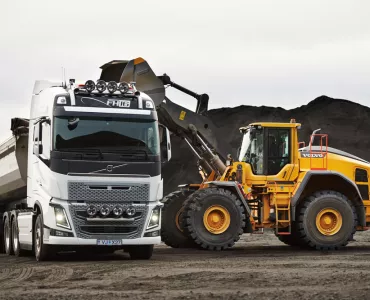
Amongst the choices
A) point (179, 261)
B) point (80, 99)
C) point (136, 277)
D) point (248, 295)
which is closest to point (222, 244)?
point (179, 261)

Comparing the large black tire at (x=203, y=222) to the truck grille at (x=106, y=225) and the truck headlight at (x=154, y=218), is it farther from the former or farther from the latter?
the truck grille at (x=106, y=225)

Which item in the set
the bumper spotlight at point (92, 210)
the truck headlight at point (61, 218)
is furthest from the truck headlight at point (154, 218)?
the truck headlight at point (61, 218)

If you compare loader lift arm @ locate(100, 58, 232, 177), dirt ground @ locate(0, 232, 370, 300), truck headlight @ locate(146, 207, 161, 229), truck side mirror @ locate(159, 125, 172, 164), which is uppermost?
loader lift arm @ locate(100, 58, 232, 177)

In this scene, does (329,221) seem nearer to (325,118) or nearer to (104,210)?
(104,210)

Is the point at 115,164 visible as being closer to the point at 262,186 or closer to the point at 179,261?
the point at 179,261

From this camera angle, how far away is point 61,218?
18.6m

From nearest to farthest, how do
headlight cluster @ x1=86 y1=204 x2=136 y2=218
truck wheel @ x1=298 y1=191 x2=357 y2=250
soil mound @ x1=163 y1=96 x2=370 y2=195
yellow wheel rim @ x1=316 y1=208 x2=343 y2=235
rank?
headlight cluster @ x1=86 y1=204 x2=136 y2=218 → truck wheel @ x1=298 y1=191 x2=357 y2=250 → yellow wheel rim @ x1=316 y1=208 x2=343 y2=235 → soil mound @ x1=163 y1=96 x2=370 y2=195

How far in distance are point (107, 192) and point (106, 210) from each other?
1.23ft

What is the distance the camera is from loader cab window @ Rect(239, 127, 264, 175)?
23.8 m

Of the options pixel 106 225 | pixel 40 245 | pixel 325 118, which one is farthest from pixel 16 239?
pixel 325 118

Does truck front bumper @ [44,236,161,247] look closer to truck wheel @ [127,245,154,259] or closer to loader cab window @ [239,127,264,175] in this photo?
truck wheel @ [127,245,154,259]

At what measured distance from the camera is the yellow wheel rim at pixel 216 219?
22781 mm

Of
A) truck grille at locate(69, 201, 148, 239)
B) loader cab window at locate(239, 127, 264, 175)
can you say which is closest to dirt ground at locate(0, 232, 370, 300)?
truck grille at locate(69, 201, 148, 239)

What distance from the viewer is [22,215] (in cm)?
2136
